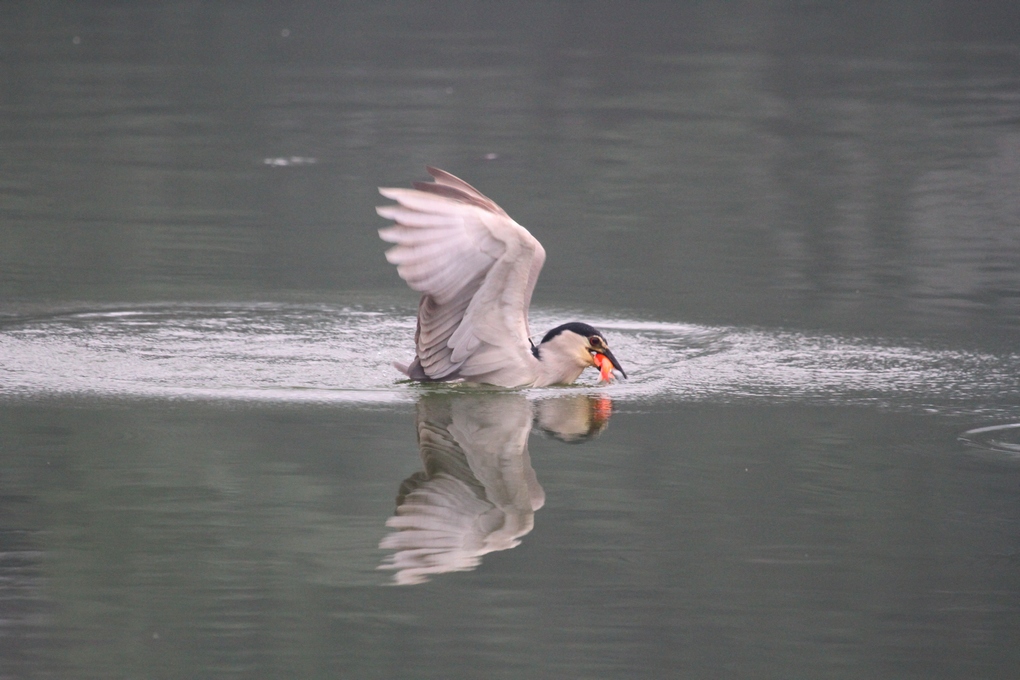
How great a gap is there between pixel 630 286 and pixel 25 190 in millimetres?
4884

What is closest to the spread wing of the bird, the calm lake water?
the bird

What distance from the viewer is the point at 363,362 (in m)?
8.04

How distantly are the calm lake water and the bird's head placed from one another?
0.15 metres

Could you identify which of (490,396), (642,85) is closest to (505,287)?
(490,396)

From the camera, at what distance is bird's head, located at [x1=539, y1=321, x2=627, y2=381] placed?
24.3 ft

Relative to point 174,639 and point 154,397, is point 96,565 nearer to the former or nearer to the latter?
point 174,639

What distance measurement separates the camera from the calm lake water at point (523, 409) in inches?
195

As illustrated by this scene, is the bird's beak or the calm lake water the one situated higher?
the bird's beak

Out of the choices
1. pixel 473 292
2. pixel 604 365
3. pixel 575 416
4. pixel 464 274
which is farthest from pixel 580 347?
pixel 464 274

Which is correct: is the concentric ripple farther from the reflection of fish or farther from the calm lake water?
the reflection of fish

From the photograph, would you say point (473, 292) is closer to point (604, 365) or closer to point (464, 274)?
point (464, 274)

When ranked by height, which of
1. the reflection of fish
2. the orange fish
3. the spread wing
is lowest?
the reflection of fish

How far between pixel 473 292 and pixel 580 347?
1.76ft

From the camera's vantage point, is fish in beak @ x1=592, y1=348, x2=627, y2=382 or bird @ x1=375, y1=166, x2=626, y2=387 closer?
bird @ x1=375, y1=166, x2=626, y2=387
